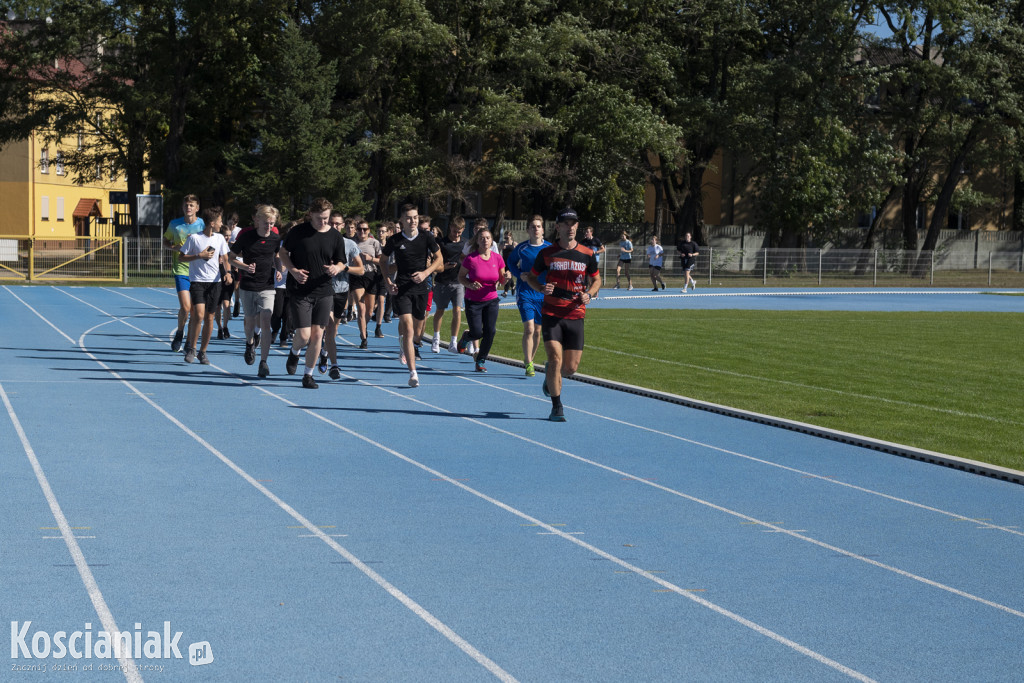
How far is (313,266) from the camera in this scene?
13.3 m

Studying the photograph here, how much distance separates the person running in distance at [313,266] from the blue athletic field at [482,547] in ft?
3.85

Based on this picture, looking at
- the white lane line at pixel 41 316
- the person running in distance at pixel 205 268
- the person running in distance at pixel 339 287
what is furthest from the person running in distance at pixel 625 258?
the person running in distance at pixel 339 287

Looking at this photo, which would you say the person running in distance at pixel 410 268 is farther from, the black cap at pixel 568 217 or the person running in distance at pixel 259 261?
the black cap at pixel 568 217

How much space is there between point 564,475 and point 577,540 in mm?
1968

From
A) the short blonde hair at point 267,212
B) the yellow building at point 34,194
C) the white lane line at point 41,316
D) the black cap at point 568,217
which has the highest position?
the yellow building at point 34,194

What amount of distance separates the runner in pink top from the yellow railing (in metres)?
24.4

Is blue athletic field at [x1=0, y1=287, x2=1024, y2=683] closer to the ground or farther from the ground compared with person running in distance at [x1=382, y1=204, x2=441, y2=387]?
closer to the ground

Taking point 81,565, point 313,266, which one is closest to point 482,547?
point 81,565

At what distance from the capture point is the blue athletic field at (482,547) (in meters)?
5.16

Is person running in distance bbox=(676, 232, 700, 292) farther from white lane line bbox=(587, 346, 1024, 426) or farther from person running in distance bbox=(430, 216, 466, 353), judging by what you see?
person running in distance bbox=(430, 216, 466, 353)

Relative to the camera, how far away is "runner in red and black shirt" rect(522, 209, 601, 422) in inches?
462

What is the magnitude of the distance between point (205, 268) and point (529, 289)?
168 inches
